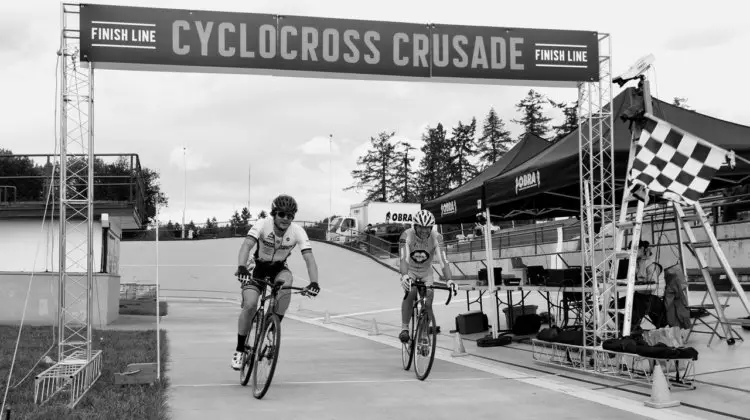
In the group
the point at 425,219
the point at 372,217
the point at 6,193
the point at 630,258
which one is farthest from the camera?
the point at 372,217

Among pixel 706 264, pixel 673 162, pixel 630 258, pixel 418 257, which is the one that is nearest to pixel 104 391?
pixel 418 257

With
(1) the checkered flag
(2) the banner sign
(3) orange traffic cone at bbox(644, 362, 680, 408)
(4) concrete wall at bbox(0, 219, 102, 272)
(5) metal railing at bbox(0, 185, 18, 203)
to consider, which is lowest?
(3) orange traffic cone at bbox(644, 362, 680, 408)

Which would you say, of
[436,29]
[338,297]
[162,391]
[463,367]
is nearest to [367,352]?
[463,367]

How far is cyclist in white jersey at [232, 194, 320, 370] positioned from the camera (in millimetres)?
6672

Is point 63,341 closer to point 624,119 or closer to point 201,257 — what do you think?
point 624,119

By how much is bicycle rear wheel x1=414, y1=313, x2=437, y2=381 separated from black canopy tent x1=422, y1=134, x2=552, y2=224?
13.8ft

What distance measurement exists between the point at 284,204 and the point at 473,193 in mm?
5556

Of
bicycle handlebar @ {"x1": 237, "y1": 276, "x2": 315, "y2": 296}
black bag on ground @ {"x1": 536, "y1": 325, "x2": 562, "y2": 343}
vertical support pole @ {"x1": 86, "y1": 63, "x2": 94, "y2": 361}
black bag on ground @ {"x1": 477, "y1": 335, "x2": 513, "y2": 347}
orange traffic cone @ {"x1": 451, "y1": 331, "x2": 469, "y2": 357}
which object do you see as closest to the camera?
bicycle handlebar @ {"x1": 237, "y1": 276, "x2": 315, "y2": 296}

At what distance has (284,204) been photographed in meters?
6.66

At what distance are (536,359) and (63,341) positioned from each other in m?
5.89

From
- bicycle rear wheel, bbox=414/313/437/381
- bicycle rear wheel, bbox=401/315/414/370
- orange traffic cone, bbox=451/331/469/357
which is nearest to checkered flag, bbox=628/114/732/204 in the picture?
bicycle rear wheel, bbox=414/313/437/381

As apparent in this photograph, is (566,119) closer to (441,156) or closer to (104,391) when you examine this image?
(441,156)

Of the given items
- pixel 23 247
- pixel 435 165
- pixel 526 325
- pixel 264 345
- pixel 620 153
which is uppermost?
pixel 435 165

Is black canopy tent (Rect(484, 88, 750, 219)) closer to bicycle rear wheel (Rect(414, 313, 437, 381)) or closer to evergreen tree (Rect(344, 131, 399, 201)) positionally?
bicycle rear wheel (Rect(414, 313, 437, 381))
